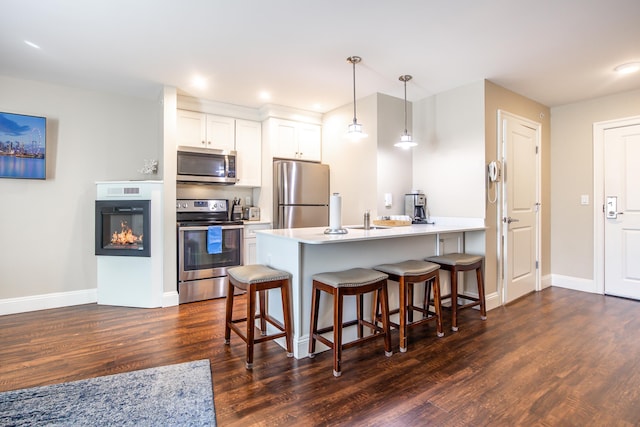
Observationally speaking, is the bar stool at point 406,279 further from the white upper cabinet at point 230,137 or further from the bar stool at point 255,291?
the white upper cabinet at point 230,137

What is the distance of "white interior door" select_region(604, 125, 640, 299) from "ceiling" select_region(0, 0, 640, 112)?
635mm

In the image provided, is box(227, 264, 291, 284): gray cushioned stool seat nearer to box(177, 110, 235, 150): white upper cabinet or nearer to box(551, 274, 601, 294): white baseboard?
box(177, 110, 235, 150): white upper cabinet

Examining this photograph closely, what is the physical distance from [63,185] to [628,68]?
5890mm

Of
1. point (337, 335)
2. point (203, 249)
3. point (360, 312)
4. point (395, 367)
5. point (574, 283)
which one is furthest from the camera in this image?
point (574, 283)

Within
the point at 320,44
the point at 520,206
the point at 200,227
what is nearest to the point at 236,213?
the point at 200,227

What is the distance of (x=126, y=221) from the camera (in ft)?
12.1

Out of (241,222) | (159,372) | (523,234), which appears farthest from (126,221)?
(523,234)

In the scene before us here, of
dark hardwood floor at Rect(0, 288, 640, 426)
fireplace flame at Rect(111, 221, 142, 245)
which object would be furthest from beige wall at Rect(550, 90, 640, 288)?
fireplace flame at Rect(111, 221, 142, 245)

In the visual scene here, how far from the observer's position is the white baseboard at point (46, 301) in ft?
11.1

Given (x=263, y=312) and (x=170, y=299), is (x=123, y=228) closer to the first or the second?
(x=170, y=299)

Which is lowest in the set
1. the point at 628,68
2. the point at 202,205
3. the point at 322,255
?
the point at 322,255

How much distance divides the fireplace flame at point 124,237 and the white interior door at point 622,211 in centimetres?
551

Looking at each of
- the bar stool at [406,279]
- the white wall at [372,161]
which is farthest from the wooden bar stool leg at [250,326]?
the white wall at [372,161]

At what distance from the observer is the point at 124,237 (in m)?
3.67
